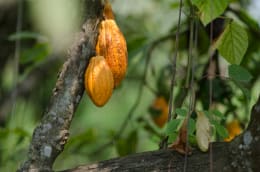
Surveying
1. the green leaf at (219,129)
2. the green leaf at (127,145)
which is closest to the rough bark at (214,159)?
the green leaf at (219,129)

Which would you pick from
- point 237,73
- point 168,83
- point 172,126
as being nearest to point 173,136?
point 172,126

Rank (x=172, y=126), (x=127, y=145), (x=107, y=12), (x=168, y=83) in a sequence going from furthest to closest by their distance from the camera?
(x=168, y=83), (x=127, y=145), (x=107, y=12), (x=172, y=126)

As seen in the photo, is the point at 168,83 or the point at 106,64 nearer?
the point at 106,64

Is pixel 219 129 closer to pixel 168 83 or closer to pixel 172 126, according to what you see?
pixel 172 126

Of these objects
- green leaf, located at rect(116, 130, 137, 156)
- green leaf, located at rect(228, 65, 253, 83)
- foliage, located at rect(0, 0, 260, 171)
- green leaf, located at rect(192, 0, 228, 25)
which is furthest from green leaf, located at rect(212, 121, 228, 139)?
green leaf, located at rect(116, 130, 137, 156)

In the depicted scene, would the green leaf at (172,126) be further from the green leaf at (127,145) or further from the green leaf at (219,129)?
the green leaf at (127,145)

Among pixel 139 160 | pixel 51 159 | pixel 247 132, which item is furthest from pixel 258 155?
pixel 51 159
